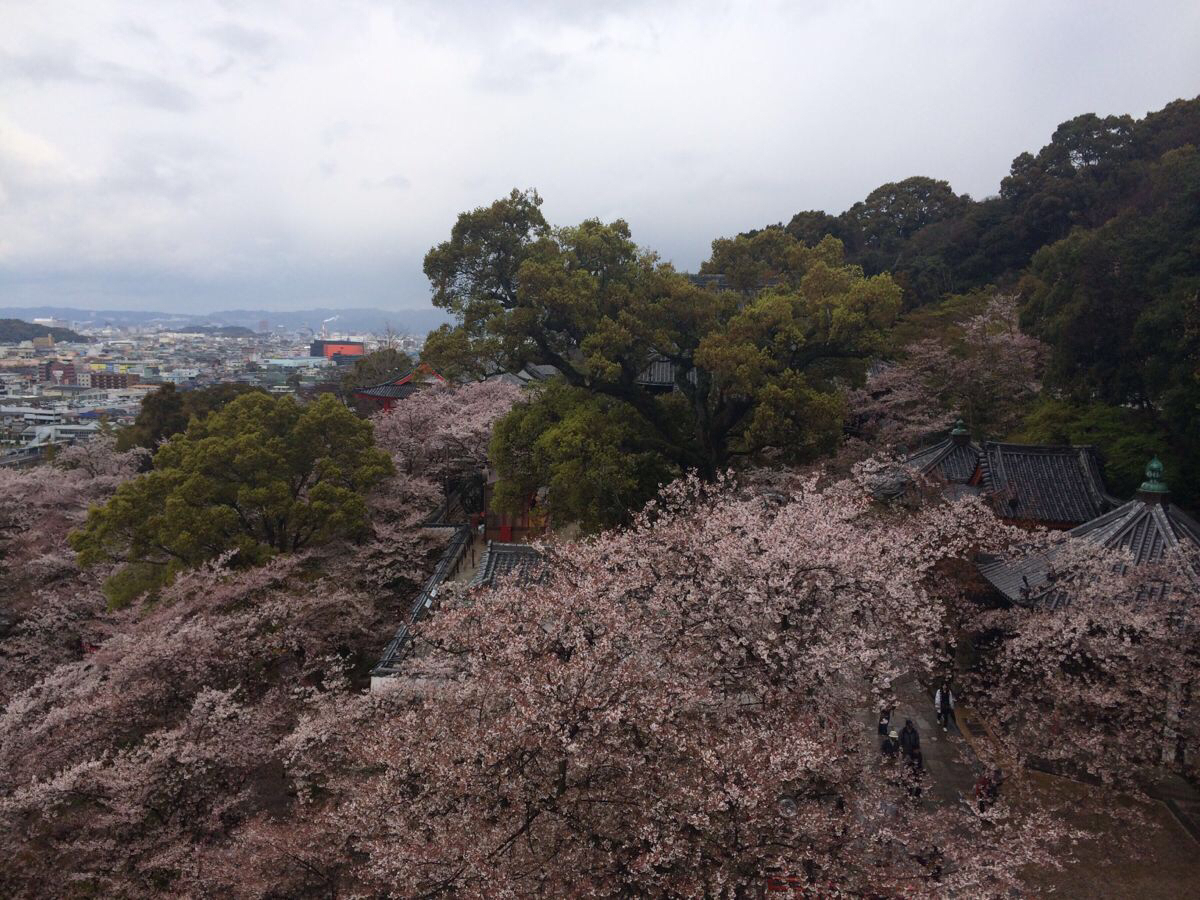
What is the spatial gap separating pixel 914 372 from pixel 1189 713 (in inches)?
664

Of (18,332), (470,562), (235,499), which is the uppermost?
(18,332)

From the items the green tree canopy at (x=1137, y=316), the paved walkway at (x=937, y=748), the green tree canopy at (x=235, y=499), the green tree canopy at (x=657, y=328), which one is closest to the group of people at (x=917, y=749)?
the paved walkway at (x=937, y=748)

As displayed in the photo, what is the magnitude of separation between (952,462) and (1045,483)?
2618 millimetres

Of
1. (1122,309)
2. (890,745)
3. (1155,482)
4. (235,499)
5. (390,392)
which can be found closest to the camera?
(890,745)

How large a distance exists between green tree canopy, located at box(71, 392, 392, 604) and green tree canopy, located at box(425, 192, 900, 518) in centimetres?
371

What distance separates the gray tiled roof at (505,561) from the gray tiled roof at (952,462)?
407 inches

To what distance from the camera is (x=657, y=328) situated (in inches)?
Answer: 720

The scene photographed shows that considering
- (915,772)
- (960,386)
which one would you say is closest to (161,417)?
(915,772)

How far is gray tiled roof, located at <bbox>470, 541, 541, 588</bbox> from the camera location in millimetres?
14109

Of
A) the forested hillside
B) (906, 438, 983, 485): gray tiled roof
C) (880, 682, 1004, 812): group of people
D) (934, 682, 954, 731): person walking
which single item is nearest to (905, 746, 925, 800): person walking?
(880, 682, 1004, 812): group of people

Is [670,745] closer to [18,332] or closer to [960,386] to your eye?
[960,386]

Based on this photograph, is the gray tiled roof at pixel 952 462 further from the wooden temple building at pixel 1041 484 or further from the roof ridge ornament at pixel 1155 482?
the roof ridge ornament at pixel 1155 482

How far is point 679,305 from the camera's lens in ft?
60.0

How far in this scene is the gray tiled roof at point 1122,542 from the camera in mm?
11898
